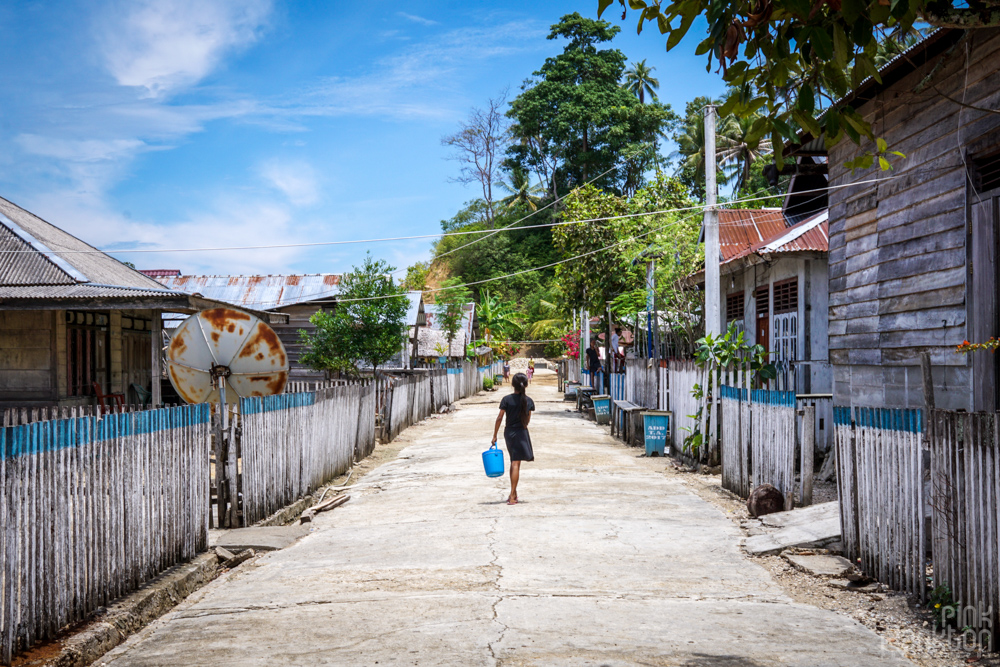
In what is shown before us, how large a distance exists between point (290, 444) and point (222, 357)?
147cm

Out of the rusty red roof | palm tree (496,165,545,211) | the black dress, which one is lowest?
the black dress

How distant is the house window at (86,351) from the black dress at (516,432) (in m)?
10.6

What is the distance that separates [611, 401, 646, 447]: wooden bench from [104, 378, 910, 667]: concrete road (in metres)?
6.92

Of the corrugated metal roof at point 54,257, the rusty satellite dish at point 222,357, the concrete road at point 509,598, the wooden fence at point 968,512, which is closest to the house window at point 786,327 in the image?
the concrete road at point 509,598

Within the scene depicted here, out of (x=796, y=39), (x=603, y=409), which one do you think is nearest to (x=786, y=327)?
(x=603, y=409)

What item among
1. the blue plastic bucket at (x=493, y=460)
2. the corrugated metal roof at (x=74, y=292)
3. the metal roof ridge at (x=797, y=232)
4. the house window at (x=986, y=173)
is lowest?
the blue plastic bucket at (x=493, y=460)

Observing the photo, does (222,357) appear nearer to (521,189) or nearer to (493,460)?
(493,460)

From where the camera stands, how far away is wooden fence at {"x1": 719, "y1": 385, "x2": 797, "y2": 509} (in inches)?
366

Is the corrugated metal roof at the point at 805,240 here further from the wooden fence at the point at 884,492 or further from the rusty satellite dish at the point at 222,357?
the rusty satellite dish at the point at 222,357

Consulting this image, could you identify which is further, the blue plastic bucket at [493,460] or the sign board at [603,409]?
the sign board at [603,409]

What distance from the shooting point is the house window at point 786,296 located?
50.8 ft

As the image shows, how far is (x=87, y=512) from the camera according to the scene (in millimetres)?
5445

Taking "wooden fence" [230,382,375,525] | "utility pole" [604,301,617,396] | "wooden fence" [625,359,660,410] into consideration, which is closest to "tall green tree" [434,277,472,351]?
"utility pole" [604,301,617,396]

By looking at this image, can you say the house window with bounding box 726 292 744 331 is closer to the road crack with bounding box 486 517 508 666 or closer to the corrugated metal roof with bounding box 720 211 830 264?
the corrugated metal roof with bounding box 720 211 830 264
